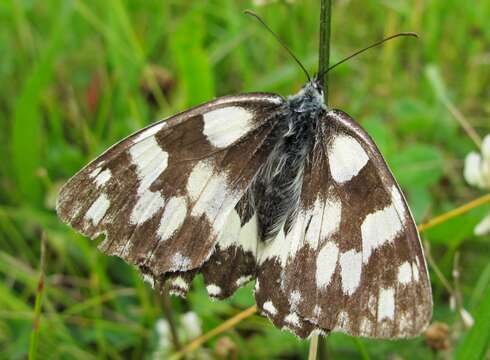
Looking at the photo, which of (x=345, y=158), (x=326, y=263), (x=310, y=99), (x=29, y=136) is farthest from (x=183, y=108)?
(x=326, y=263)

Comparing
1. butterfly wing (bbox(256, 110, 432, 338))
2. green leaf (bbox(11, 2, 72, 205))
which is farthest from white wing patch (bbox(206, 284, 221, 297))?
green leaf (bbox(11, 2, 72, 205))

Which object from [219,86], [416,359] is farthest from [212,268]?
[219,86]

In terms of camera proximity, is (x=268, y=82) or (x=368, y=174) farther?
(x=268, y=82)

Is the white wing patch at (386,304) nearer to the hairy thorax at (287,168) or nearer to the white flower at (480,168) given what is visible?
the hairy thorax at (287,168)

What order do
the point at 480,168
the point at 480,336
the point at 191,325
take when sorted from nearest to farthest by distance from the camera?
the point at 480,336
the point at 480,168
the point at 191,325

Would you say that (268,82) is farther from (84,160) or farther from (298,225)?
(298,225)

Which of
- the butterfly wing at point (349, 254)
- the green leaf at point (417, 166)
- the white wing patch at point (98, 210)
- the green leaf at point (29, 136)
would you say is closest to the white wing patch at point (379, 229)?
the butterfly wing at point (349, 254)

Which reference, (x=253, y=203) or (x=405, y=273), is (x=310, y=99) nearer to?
(x=253, y=203)
